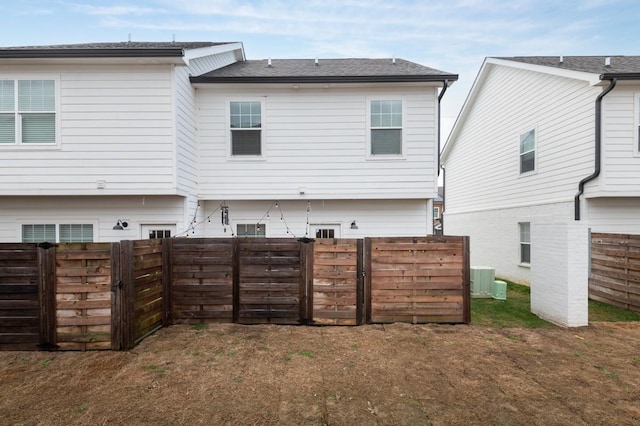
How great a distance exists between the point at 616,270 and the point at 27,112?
13626mm

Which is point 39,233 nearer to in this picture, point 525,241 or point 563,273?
point 563,273

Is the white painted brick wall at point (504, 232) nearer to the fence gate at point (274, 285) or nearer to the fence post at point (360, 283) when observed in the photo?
the fence post at point (360, 283)

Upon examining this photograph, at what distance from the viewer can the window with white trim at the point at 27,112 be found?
6.89 m

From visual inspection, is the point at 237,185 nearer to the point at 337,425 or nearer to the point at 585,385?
the point at 337,425

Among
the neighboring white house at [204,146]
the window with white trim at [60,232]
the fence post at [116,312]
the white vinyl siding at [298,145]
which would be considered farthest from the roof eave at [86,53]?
the fence post at [116,312]

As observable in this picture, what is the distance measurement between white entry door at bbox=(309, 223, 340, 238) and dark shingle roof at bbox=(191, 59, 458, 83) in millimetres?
3596

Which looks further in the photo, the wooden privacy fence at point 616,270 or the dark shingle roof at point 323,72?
the dark shingle roof at point 323,72

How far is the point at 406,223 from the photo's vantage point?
830 centimetres

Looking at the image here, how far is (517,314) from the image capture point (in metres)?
6.79

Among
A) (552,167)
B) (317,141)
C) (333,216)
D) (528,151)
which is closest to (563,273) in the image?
(552,167)

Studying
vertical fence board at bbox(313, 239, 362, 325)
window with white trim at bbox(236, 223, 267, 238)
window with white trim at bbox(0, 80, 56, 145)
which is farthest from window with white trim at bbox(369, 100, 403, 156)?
window with white trim at bbox(0, 80, 56, 145)

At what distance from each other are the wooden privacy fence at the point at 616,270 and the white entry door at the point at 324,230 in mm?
6305

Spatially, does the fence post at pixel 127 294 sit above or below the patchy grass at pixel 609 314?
above

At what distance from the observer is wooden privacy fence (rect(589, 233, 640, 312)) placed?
6816 millimetres
